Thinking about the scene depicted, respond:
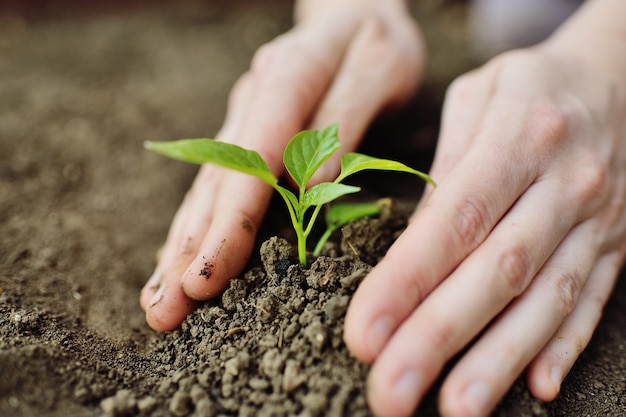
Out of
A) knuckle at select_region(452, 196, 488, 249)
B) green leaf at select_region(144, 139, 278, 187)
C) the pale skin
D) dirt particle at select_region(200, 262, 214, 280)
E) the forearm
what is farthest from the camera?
the forearm

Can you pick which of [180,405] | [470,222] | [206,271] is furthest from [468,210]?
[180,405]

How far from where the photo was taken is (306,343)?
1.17 m

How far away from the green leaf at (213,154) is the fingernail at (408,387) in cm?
47

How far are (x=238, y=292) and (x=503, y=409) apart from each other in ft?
2.15

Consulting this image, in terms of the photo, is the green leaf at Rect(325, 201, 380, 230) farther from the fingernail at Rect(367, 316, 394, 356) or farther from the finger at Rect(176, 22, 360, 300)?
the fingernail at Rect(367, 316, 394, 356)

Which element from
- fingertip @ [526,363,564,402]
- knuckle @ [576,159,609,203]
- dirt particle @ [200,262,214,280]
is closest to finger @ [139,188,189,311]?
dirt particle @ [200,262,214,280]

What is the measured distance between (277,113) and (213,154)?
637 millimetres

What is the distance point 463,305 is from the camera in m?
1.07

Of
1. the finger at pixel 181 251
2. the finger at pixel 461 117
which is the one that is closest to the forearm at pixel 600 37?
the finger at pixel 461 117

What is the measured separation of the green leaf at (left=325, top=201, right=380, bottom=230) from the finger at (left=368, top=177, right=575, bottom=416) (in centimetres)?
37

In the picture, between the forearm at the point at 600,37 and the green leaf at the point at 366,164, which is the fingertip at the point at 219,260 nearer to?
→ the green leaf at the point at 366,164

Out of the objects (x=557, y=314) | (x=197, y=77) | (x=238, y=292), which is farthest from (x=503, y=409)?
(x=197, y=77)

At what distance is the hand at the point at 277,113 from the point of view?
137 centimetres

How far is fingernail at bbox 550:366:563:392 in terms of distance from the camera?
1167 millimetres
